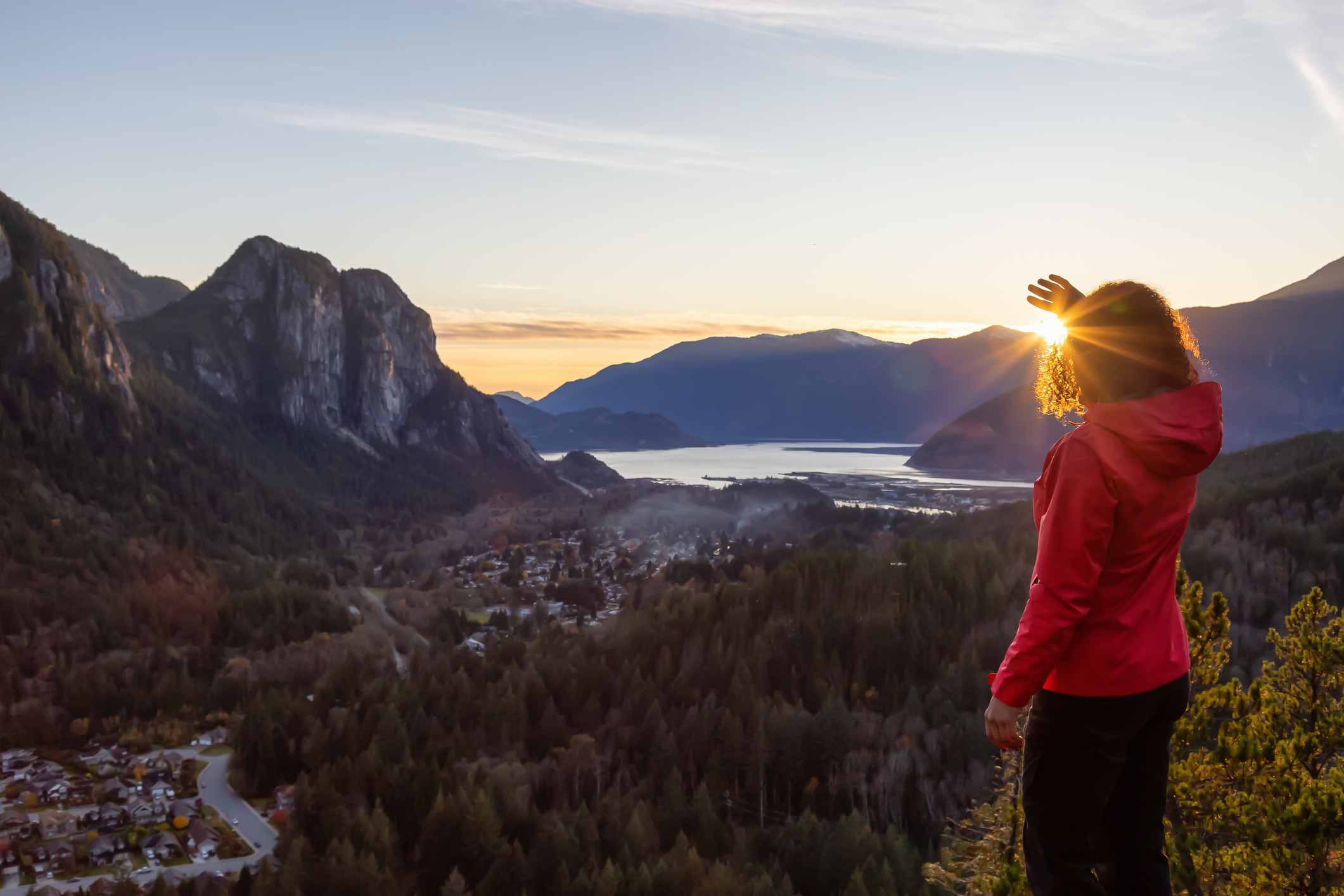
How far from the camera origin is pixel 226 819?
208ft

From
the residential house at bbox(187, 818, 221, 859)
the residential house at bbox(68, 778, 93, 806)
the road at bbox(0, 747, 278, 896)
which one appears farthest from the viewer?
the residential house at bbox(68, 778, 93, 806)

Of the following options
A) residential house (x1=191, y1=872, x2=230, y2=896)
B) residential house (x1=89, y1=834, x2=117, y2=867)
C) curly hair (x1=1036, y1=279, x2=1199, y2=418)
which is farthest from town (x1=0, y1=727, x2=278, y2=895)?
curly hair (x1=1036, y1=279, x2=1199, y2=418)

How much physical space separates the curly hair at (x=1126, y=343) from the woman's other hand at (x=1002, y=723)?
1920 mm

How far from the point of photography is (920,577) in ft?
342

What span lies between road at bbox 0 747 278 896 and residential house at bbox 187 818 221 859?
105 cm

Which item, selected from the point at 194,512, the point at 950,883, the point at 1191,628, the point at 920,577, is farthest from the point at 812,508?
the point at 1191,628

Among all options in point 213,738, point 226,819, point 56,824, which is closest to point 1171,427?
point 56,824

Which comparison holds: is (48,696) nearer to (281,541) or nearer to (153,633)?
(153,633)

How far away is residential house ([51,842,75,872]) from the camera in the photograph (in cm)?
5384

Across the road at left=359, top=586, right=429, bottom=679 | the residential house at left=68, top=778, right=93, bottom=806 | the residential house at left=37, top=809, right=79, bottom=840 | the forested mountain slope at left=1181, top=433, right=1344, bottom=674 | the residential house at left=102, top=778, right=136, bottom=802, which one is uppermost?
the forested mountain slope at left=1181, top=433, right=1344, bottom=674

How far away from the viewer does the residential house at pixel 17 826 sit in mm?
56156

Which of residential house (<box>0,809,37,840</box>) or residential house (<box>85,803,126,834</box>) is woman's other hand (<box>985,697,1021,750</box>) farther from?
residential house (<box>0,809,37,840</box>)

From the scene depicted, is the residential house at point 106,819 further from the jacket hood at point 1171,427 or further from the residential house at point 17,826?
the jacket hood at point 1171,427

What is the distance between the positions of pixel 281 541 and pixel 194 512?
1556 centimetres
